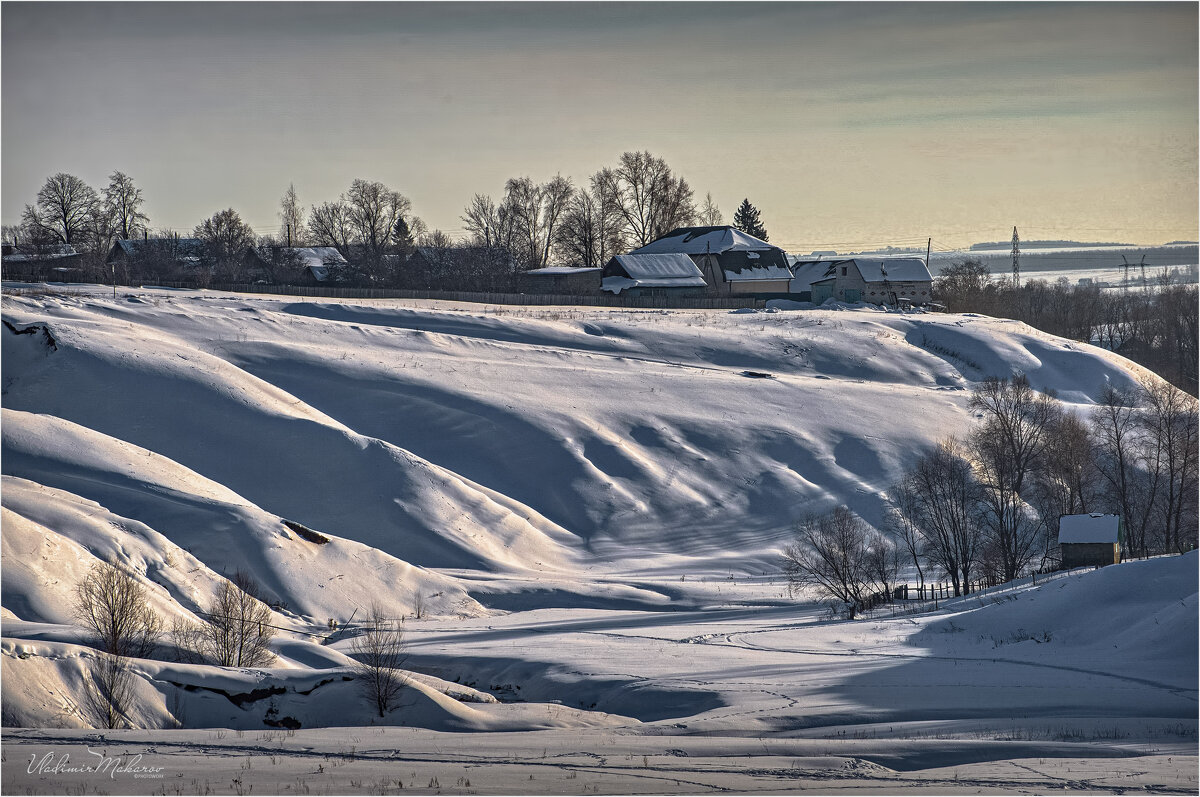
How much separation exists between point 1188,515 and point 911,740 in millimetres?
34150

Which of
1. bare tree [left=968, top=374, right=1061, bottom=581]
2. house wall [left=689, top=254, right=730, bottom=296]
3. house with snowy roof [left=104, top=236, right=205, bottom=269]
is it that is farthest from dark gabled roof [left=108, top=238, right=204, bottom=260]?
bare tree [left=968, top=374, right=1061, bottom=581]

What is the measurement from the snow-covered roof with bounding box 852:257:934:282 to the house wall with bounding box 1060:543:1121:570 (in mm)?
55051

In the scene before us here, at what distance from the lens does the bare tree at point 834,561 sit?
3325 centimetres

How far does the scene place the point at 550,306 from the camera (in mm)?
70188

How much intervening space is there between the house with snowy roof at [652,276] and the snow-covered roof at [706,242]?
6511 millimetres

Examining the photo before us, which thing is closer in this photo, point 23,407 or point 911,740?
point 911,740

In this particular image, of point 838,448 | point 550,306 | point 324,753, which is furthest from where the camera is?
point 550,306

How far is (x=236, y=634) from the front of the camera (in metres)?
23.3

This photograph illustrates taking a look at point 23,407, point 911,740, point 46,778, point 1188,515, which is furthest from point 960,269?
point 46,778

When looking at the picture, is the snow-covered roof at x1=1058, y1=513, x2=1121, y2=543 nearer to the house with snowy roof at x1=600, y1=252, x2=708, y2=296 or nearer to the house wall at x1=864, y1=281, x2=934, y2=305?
the house with snowy roof at x1=600, y1=252, x2=708, y2=296

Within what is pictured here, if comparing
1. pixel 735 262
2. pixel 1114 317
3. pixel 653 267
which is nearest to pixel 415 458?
pixel 653 267

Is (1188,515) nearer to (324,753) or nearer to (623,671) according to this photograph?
(623,671)

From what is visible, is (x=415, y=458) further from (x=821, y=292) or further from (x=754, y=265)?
(x=754, y=265)
